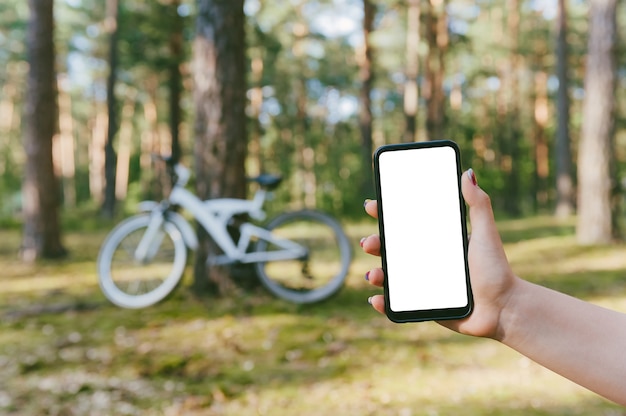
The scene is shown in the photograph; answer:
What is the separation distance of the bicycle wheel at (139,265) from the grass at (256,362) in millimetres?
163

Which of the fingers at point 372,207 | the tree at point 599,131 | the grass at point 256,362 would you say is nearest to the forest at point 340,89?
the tree at point 599,131

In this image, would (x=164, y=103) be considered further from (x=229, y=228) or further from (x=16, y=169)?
(x=229, y=228)

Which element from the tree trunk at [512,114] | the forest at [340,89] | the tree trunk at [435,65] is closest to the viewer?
the forest at [340,89]

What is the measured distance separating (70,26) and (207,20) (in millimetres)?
25972

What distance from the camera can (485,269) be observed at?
1455 mm

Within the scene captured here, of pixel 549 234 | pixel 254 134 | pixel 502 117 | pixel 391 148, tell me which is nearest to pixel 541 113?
pixel 502 117

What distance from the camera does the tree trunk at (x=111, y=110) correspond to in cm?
1883

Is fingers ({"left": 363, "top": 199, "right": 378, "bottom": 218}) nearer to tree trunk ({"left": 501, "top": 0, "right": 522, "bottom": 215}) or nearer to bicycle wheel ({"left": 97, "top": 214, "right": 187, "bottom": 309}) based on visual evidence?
bicycle wheel ({"left": 97, "top": 214, "right": 187, "bottom": 309})

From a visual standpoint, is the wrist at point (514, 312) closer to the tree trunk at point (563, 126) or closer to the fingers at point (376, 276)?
the fingers at point (376, 276)

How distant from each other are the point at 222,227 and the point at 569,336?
4.49 meters

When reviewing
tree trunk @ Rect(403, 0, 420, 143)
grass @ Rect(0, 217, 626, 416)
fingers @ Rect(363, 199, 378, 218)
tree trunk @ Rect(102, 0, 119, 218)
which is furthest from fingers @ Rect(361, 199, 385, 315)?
tree trunk @ Rect(102, 0, 119, 218)

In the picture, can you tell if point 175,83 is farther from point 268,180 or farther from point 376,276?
point 376,276

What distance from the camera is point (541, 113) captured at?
28516mm

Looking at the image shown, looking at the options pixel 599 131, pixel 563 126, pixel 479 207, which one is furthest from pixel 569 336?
pixel 563 126
